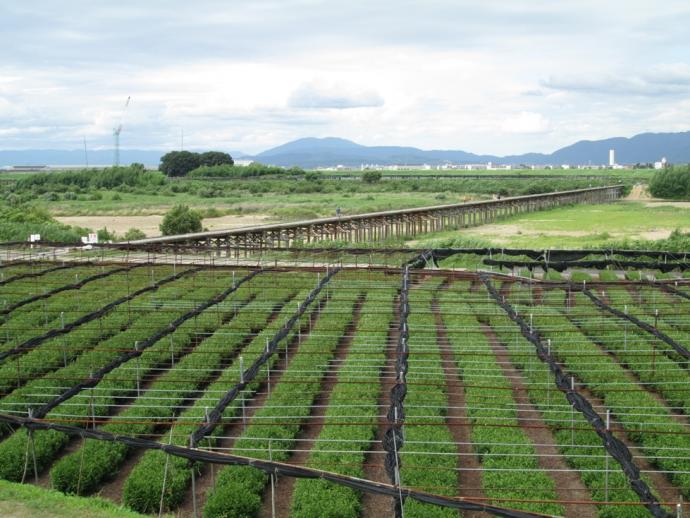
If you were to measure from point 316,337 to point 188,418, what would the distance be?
6.08 m

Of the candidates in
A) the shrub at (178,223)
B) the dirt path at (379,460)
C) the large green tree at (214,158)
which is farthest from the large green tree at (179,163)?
the dirt path at (379,460)

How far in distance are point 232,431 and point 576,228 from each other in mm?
49722

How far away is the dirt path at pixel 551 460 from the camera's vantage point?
34.4ft

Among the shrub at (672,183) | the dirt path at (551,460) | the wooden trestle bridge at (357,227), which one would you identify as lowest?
the dirt path at (551,460)

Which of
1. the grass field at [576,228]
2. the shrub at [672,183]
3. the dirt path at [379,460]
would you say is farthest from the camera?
the shrub at [672,183]

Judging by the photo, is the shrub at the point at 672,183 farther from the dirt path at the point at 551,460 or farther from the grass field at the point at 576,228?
the dirt path at the point at 551,460

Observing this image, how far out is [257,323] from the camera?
19938mm

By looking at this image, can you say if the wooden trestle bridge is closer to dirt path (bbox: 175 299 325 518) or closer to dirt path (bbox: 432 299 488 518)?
dirt path (bbox: 175 299 325 518)

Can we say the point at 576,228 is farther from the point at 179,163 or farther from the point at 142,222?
the point at 179,163

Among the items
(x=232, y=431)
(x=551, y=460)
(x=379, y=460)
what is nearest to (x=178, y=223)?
(x=232, y=431)

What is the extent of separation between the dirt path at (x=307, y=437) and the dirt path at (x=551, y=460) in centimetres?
339

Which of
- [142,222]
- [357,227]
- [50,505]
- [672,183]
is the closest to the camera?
[50,505]

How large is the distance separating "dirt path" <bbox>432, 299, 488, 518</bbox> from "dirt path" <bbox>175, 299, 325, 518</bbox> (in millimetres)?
3285

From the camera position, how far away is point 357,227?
5172cm
